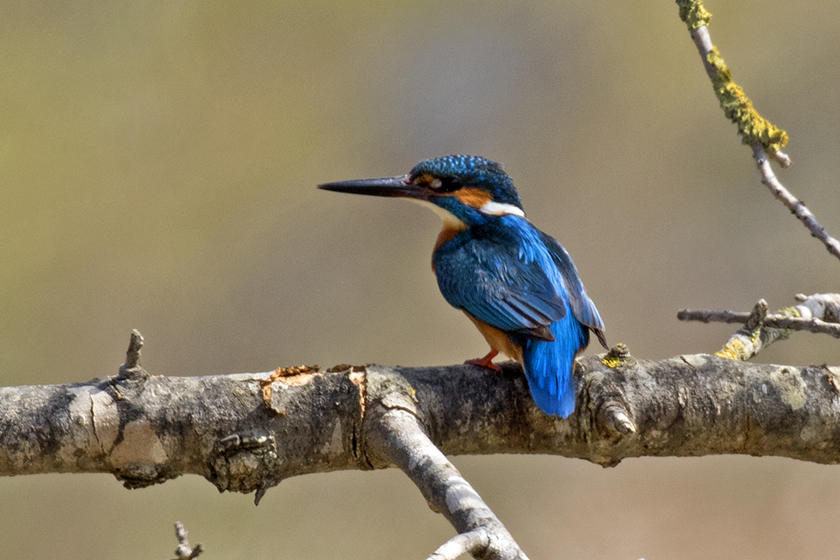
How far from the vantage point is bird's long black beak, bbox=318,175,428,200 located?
7.74 feet

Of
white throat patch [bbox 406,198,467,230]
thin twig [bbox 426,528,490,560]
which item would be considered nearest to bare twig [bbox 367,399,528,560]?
thin twig [bbox 426,528,490,560]

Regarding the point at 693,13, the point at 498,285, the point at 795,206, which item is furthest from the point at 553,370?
the point at 693,13

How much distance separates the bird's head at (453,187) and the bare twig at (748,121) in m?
0.70

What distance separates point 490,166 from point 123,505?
7.48 ft

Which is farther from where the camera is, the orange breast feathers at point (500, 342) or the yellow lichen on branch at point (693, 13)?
the orange breast feathers at point (500, 342)

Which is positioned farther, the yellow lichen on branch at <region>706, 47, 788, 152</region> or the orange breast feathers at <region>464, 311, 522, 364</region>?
the orange breast feathers at <region>464, 311, 522, 364</region>

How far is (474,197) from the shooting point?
7.80 ft

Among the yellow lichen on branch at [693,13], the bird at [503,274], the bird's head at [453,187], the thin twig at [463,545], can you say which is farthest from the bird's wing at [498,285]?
the thin twig at [463,545]

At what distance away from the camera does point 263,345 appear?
3941 millimetres

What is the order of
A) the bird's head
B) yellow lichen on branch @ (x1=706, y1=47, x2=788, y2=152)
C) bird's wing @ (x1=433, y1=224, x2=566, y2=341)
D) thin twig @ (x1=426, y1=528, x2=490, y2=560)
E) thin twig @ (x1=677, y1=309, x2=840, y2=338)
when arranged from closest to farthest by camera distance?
thin twig @ (x1=426, y1=528, x2=490, y2=560), thin twig @ (x1=677, y1=309, x2=840, y2=338), yellow lichen on branch @ (x1=706, y1=47, x2=788, y2=152), bird's wing @ (x1=433, y1=224, x2=566, y2=341), the bird's head

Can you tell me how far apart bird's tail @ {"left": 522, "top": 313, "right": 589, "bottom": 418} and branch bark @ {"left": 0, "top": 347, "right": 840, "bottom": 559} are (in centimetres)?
4

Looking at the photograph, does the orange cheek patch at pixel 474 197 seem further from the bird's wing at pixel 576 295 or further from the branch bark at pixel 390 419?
the branch bark at pixel 390 419

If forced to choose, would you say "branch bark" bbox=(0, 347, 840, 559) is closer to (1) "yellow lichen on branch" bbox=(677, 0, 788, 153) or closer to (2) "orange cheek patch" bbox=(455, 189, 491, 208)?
(1) "yellow lichen on branch" bbox=(677, 0, 788, 153)

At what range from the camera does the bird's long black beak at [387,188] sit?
2.36 meters
